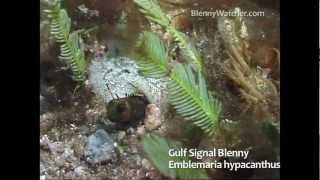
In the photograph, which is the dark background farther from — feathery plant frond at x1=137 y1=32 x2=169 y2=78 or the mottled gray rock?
feathery plant frond at x1=137 y1=32 x2=169 y2=78

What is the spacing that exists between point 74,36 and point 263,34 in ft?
1.71

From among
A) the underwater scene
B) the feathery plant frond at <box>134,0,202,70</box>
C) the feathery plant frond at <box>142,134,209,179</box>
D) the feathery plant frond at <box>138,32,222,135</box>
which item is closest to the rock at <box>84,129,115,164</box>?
the underwater scene

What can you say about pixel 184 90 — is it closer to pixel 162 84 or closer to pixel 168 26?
pixel 162 84

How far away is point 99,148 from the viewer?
1548 millimetres

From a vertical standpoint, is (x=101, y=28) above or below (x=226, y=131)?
above

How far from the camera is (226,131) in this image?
5.07ft

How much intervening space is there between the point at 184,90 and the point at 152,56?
0.42ft

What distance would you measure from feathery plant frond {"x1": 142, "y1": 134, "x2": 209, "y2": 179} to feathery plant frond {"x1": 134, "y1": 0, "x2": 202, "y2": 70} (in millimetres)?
226

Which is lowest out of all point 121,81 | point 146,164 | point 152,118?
point 146,164

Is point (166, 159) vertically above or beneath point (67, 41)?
beneath
